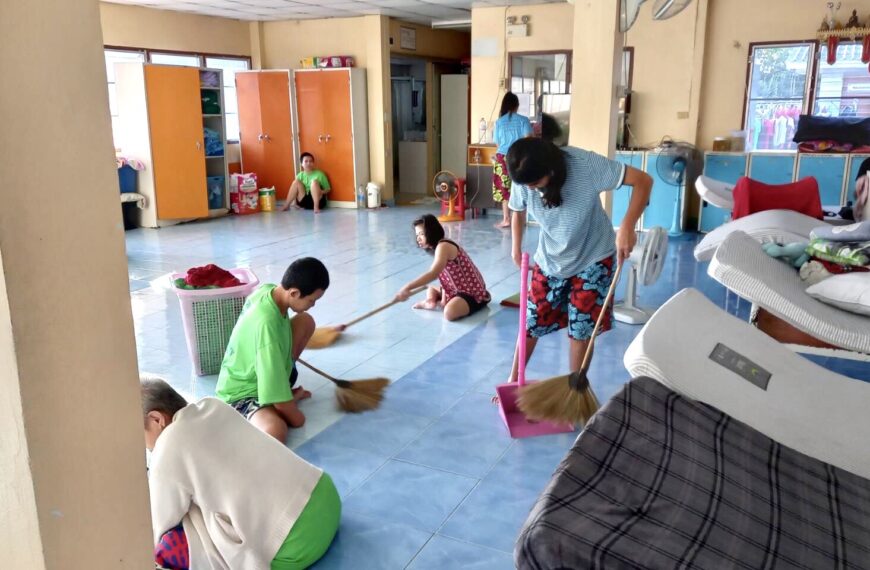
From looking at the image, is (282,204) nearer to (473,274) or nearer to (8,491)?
(473,274)

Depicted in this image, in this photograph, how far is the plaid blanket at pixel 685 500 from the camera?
1.17 m

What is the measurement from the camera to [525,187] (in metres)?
3.06

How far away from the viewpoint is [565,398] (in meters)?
3.02

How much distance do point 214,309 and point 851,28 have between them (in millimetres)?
6770

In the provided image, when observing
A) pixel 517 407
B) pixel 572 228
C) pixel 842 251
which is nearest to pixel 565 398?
pixel 517 407

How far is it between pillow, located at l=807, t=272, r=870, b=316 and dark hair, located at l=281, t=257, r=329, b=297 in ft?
6.42

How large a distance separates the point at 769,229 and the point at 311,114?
7307 millimetres

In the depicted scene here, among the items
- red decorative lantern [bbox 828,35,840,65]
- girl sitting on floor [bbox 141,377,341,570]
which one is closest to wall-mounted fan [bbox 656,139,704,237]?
red decorative lantern [bbox 828,35,840,65]

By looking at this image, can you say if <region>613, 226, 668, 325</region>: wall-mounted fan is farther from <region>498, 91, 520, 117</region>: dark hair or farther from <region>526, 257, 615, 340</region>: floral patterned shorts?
<region>498, 91, 520, 117</region>: dark hair

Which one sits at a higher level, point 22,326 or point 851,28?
point 851,28

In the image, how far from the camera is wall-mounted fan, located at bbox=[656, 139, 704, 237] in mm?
7598

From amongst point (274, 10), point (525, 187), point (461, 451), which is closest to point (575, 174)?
point (525, 187)

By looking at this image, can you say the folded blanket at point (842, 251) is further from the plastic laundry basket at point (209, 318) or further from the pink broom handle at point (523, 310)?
the plastic laundry basket at point (209, 318)

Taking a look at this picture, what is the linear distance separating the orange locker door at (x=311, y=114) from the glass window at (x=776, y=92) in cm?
539
